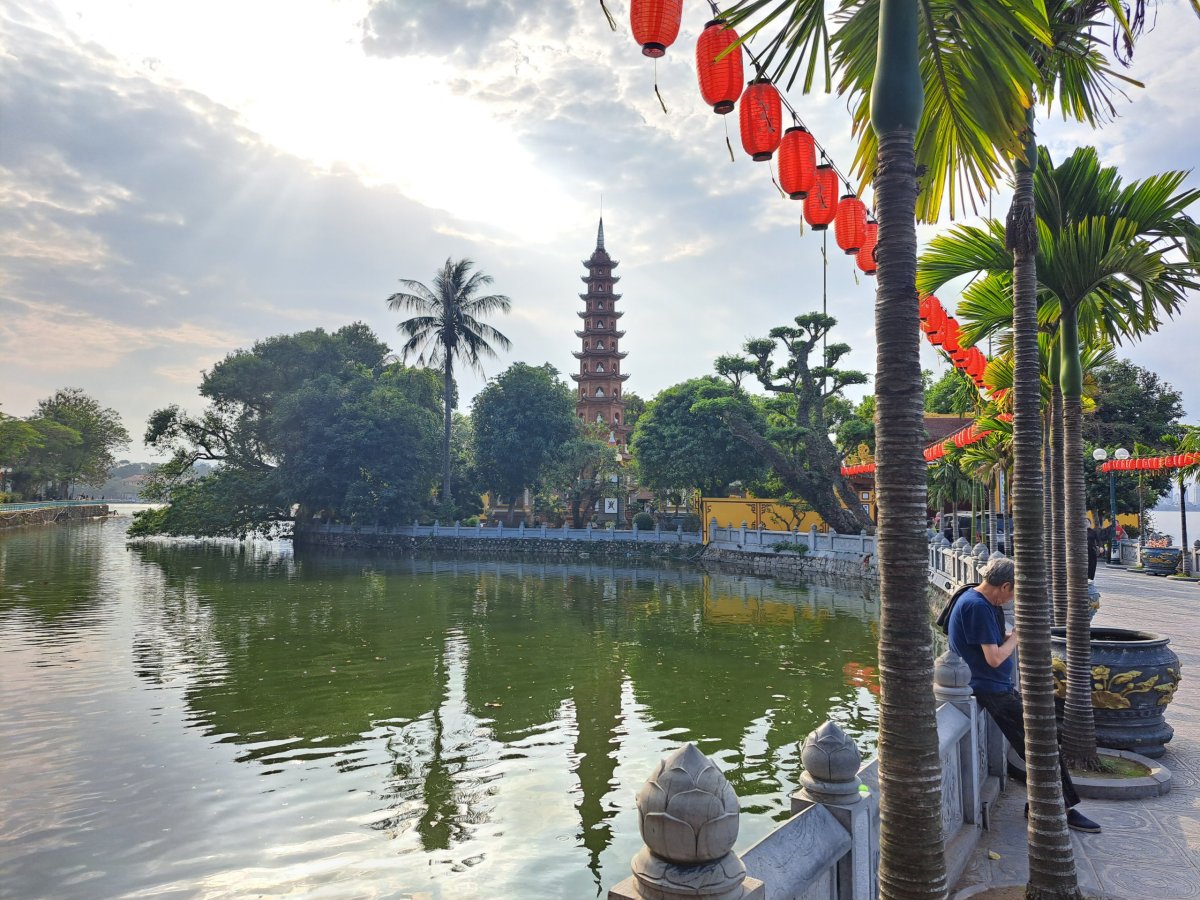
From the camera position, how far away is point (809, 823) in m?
2.63

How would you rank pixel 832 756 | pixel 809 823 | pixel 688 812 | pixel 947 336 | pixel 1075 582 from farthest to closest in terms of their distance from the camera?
pixel 947 336 < pixel 1075 582 < pixel 832 756 < pixel 809 823 < pixel 688 812

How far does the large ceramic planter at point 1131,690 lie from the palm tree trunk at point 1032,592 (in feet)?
6.86

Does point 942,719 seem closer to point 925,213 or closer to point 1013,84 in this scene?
point 925,213

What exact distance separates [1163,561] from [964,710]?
20067mm

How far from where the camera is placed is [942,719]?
3965 mm

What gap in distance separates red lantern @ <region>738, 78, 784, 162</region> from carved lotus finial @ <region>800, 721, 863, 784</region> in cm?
374

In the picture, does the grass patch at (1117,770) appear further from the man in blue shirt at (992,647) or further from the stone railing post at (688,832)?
the stone railing post at (688,832)

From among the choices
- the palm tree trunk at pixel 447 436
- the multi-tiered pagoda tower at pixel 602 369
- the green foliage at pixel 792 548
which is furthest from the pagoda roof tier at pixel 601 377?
the green foliage at pixel 792 548

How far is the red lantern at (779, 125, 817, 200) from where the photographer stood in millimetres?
5113

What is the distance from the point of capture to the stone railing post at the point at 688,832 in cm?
187

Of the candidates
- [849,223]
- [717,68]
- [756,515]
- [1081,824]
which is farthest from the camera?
[756,515]

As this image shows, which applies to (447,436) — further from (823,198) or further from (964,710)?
(964,710)

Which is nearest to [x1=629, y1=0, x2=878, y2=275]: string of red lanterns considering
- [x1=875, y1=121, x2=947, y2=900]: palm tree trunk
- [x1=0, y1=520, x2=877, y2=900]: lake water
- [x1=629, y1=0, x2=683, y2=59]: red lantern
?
[x1=629, y1=0, x2=683, y2=59]: red lantern

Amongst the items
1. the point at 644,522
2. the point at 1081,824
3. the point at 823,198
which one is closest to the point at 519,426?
the point at 644,522
